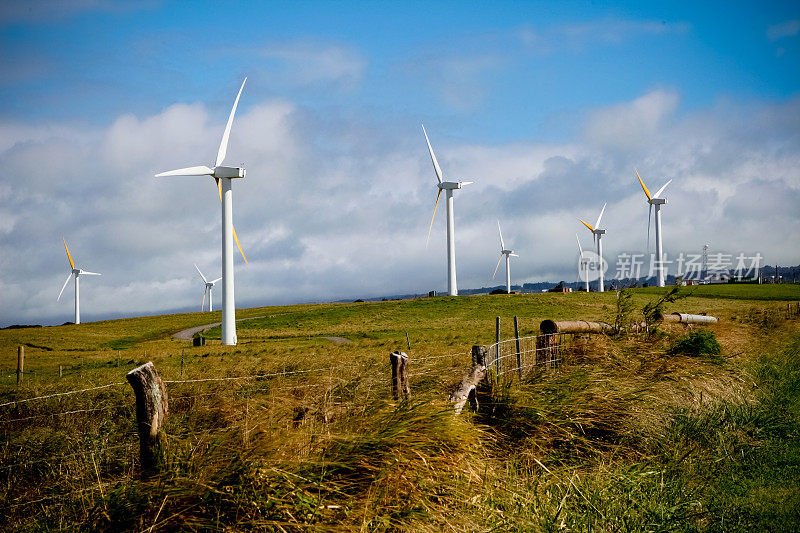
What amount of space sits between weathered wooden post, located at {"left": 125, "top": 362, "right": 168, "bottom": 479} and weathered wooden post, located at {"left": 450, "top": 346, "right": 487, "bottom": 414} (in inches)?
116

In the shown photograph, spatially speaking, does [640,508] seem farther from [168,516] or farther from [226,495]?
[168,516]

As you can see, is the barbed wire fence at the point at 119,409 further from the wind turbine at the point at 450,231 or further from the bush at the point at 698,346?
the wind turbine at the point at 450,231

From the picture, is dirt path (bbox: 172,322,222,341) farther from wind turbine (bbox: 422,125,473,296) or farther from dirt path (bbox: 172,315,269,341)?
wind turbine (bbox: 422,125,473,296)

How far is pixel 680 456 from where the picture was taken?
278 inches

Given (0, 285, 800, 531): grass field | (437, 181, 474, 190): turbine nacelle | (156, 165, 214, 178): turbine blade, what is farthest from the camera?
(437, 181, 474, 190): turbine nacelle

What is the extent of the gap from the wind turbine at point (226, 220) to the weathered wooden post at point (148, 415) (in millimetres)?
37572

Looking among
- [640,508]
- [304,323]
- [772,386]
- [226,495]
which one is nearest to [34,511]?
[226,495]

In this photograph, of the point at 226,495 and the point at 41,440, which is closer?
the point at 226,495

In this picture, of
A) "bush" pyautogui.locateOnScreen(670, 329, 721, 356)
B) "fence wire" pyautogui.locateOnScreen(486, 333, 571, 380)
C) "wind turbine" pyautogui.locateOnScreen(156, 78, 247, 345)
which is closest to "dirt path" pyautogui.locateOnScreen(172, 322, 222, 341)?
"wind turbine" pyautogui.locateOnScreen(156, 78, 247, 345)

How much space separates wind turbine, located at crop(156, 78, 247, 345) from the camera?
137 feet

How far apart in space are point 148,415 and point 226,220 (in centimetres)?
3901

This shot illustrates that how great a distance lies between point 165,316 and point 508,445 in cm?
7411

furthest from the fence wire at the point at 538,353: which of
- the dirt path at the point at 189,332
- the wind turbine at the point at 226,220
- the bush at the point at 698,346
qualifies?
the dirt path at the point at 189,332

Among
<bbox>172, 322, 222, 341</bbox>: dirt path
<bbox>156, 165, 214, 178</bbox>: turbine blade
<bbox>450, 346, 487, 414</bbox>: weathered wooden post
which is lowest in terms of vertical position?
<bbox>172, 322, 222, 341</bbox>: dirt path
